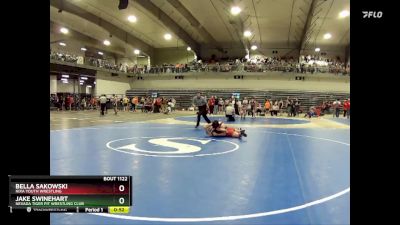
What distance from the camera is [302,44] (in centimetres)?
3528

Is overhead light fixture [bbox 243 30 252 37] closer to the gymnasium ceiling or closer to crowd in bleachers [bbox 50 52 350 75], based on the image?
the gymnasium ceiling

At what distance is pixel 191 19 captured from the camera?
28.4 metres

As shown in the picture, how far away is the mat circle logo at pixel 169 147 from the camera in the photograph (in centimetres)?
660

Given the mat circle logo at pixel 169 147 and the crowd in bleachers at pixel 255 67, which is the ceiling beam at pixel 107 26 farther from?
the mat circle logo at pixel 169 147

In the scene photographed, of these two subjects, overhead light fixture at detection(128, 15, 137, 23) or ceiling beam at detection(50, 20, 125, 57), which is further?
ceiling beam at detection(50, 20, 125, 57)

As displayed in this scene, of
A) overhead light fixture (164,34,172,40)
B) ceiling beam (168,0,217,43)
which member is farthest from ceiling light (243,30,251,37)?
overhead light fixture (164,34,172,40)

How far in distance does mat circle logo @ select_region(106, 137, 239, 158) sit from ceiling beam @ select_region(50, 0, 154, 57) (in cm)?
1946

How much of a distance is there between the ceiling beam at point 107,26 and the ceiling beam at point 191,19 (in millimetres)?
7661

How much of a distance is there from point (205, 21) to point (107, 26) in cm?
957

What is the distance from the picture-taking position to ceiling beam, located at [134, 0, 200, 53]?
2416 cm
